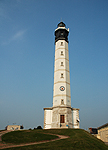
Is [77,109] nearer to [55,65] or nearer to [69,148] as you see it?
[55,65]

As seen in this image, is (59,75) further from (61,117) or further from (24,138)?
(24,138)

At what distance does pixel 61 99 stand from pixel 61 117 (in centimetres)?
458

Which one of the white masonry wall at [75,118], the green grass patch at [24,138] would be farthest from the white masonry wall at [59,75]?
the green grass patch at [24,138]

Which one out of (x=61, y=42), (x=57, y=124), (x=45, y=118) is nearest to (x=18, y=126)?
(x=45, y=118)

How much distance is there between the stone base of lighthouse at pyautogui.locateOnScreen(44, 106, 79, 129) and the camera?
113 feet

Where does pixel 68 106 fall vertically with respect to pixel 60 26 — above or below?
below

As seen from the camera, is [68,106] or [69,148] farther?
[68,106]

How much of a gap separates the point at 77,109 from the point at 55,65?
14.3 metres

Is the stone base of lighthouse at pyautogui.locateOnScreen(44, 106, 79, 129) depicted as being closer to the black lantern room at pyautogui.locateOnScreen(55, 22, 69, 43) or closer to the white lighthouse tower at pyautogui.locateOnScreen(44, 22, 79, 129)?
the white lighthouse tower at pyautogui.locateOnScreen(44, 22, 79, 129)

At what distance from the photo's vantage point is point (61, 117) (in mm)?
34906

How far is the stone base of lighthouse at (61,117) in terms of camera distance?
34.4 m

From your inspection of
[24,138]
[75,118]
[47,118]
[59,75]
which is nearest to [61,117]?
[47,118]

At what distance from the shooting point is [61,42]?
43781mm

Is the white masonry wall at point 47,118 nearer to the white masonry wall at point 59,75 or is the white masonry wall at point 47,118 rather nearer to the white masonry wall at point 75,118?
the white masonry wall at point 59,75
